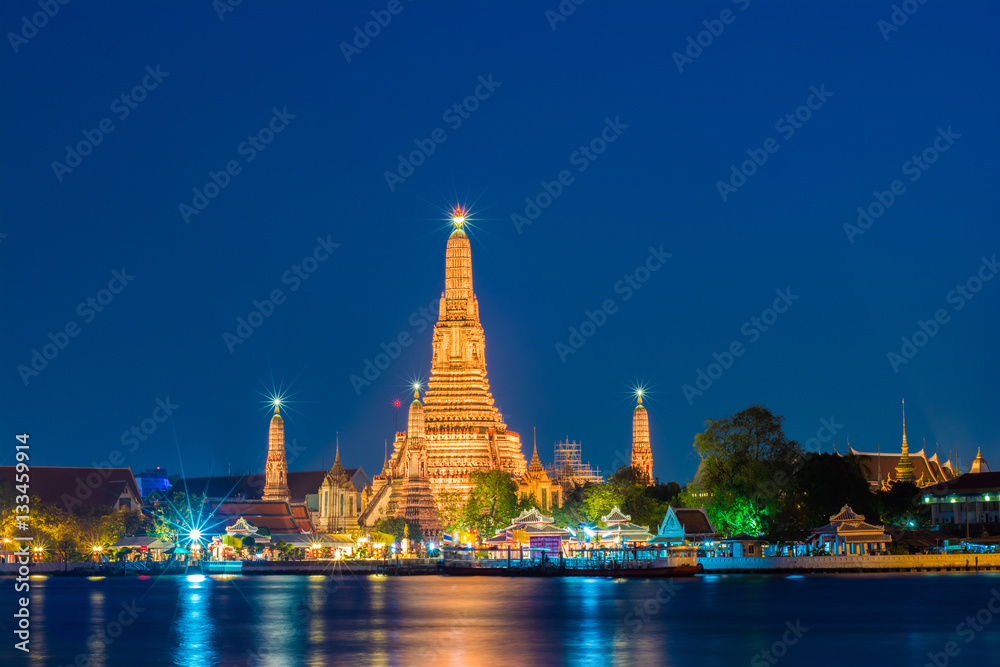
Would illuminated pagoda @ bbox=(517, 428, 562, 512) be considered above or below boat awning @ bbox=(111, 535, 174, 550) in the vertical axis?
above

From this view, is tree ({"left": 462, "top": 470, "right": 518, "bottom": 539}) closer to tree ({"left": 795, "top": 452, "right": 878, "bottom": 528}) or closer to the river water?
the river water

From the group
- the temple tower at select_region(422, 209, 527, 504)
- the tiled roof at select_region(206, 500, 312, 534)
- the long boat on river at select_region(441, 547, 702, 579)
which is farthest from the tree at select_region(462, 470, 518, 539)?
the tiled roof at select_region(206, 500, 312, 534)

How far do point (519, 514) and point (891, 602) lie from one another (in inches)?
2002

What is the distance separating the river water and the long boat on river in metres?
6.28

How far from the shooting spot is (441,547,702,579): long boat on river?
9406cm

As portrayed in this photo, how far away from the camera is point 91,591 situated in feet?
292

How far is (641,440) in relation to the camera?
14288cm

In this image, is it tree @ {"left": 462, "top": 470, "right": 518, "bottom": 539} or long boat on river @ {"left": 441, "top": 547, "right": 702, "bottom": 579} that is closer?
long boat on river @ {"left": 441, "top": 547, "right": 702, "bottom": 579}

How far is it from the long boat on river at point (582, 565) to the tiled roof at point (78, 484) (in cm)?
4479

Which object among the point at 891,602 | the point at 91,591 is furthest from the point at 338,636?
the point at 91,591

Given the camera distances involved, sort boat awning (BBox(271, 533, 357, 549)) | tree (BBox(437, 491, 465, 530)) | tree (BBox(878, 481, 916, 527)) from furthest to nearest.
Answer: boat awning (BBox(271, 533, 357, 549))
tree (BBox(437, 491, 465, 530))
tree (BBox(878, 481, 916, 527))

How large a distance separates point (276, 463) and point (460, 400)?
2475 cm

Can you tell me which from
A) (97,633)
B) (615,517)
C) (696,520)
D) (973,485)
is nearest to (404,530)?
(615,517)

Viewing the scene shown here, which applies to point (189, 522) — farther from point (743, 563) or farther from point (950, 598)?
point (950, 598)
